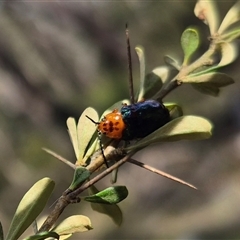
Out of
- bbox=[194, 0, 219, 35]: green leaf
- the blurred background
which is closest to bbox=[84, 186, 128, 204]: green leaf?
bbox=[194, 0, 219, 35]: green leaf

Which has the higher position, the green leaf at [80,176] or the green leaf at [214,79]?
the green leaf at [214,79]

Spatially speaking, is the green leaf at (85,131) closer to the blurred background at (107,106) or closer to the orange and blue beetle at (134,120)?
the orange and blue beetle at (134,120)

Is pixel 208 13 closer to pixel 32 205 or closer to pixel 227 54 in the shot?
pixel 227 54

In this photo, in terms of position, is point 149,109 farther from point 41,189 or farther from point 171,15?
point 171,15

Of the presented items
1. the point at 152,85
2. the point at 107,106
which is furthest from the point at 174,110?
the point at 107,106

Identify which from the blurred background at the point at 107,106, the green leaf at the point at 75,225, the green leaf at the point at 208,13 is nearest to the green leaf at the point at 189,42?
the green leaf at the point at 208,13
